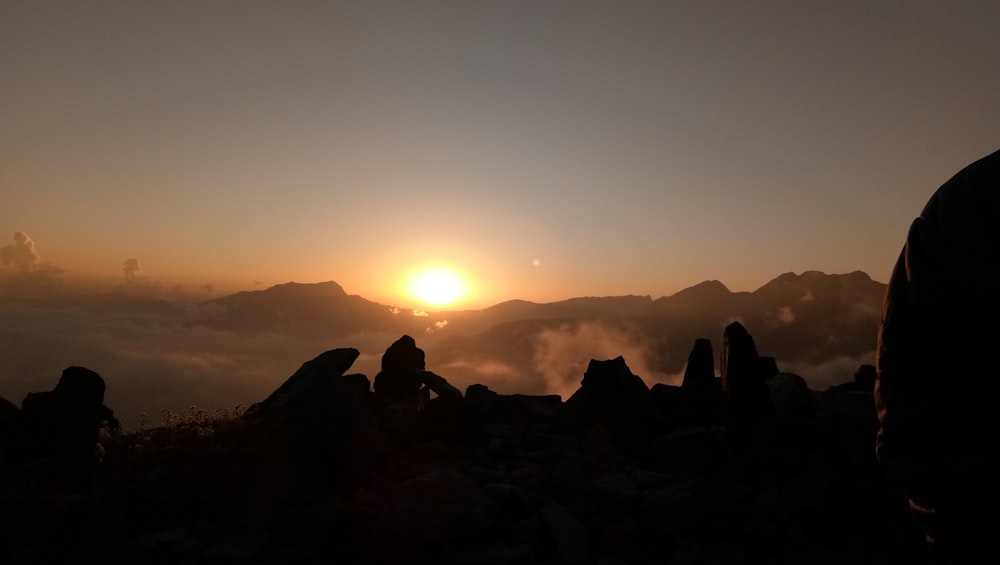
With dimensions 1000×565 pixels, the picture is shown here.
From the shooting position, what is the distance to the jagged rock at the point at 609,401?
40.0 ft

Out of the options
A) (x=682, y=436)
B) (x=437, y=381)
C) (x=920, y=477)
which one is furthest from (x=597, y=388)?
(x=920, y=477)

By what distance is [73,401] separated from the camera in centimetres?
Result: 1405

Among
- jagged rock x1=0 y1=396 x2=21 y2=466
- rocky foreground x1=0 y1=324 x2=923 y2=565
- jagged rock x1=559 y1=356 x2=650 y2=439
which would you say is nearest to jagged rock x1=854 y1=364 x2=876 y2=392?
rocky foreground x1=0 y1=324 x2=923 y2=565

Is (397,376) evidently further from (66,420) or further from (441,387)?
(66,420)

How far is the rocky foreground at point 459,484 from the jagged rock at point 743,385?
0.16ft

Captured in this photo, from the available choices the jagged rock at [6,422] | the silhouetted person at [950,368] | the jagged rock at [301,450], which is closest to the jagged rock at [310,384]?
the jagged rock at [301,450]

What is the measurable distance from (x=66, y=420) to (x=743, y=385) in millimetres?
14930

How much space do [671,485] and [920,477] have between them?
22.7ft

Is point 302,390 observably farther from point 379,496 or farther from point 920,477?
point 920,477

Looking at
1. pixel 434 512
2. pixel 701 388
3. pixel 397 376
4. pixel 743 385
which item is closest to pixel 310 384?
pixel 434 512

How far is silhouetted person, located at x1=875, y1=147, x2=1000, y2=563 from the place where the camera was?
238 centimetres

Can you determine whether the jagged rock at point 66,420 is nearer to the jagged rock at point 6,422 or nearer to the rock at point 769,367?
the jagged rock at point 6,422

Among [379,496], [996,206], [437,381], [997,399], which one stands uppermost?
[996,206]

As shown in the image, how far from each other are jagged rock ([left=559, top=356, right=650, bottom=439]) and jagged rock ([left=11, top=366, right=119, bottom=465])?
9616 millimetres
